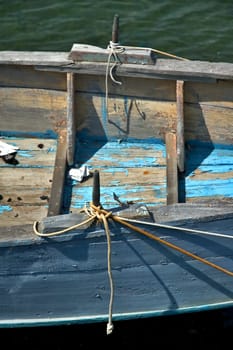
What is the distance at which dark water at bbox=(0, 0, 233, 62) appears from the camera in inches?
409

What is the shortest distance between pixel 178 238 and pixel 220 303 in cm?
83

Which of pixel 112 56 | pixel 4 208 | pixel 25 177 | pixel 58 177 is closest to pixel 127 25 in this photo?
pixel 112 56

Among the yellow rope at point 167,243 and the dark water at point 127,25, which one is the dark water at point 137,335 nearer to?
the yellow rope at point 167,243

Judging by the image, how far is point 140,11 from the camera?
A: 11188 mm

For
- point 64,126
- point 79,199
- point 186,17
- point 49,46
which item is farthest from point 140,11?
point 79,199

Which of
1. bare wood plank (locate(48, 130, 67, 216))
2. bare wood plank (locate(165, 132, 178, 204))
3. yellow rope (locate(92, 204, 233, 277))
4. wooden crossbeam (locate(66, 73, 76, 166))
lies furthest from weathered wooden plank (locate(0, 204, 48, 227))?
yellow rope (locate(92, 204, 233, 277))

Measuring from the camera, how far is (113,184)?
6383 millimetres

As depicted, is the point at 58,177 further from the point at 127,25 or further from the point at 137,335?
the point at 127,25

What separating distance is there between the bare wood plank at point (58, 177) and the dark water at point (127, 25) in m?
4.01

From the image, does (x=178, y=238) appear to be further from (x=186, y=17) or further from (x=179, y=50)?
(x=186, y=17)

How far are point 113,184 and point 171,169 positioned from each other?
56cm

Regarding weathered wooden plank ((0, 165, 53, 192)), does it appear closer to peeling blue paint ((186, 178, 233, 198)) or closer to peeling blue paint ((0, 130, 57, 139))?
peeling blue paint ((0, 130, 57, 139))

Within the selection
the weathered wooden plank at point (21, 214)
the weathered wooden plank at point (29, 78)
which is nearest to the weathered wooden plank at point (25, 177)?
the weathered wooden plank at point (21, 214)

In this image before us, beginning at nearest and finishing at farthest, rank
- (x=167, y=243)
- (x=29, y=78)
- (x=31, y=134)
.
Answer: (x=167, y=243) → (x=29, y=78) → (x=31, y=134)
